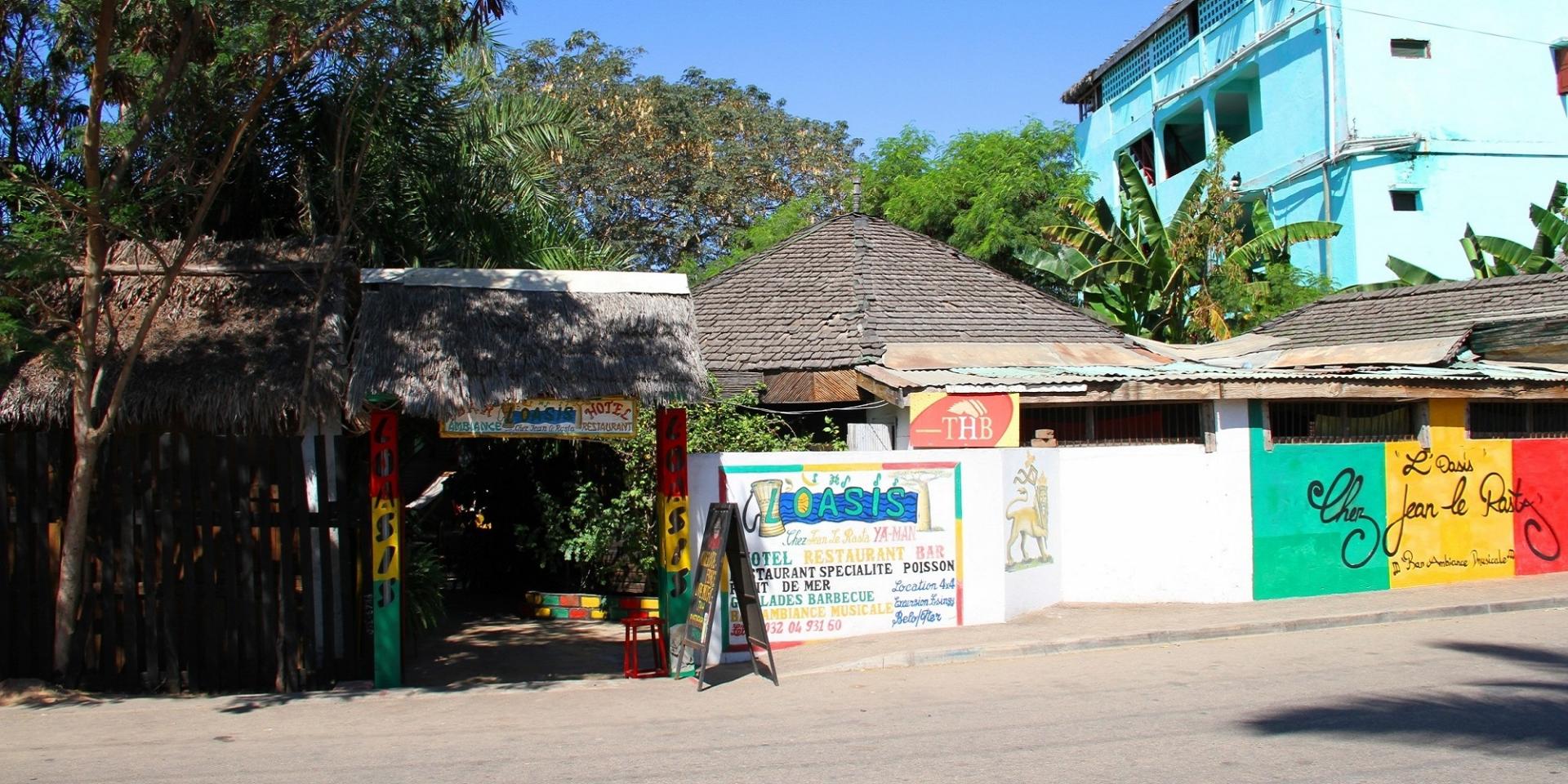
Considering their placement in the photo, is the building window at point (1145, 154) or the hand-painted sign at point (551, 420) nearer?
the hand-painted sign at point (551, 420)

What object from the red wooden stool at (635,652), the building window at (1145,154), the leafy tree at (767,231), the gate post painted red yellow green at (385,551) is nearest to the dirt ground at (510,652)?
the red wooden stool at (635,652)

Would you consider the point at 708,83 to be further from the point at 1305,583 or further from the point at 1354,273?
the point at 1305,583

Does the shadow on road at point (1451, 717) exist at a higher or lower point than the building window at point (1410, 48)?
lower

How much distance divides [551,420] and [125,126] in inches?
162

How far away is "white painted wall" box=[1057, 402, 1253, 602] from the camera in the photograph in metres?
13.2

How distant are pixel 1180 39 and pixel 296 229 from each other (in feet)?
81.5

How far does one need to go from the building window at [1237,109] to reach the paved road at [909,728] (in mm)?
20859

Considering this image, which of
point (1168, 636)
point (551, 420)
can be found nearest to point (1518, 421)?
point (1168, 636)

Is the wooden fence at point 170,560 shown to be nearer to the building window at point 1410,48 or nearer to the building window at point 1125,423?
the building window at point 1125,423

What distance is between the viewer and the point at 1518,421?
15.6m

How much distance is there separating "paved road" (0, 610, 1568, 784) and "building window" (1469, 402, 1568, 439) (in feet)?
19.4

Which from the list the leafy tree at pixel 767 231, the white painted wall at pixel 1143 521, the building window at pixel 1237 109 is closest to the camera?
the white painted wall at pixel 1143 521

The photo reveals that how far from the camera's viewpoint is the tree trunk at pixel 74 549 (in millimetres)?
8750

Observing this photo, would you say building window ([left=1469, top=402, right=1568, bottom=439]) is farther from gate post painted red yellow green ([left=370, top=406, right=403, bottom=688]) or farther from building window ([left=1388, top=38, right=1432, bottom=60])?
gate post painted red yellow green ([left=370, top=406, right=403, bottom=688])
